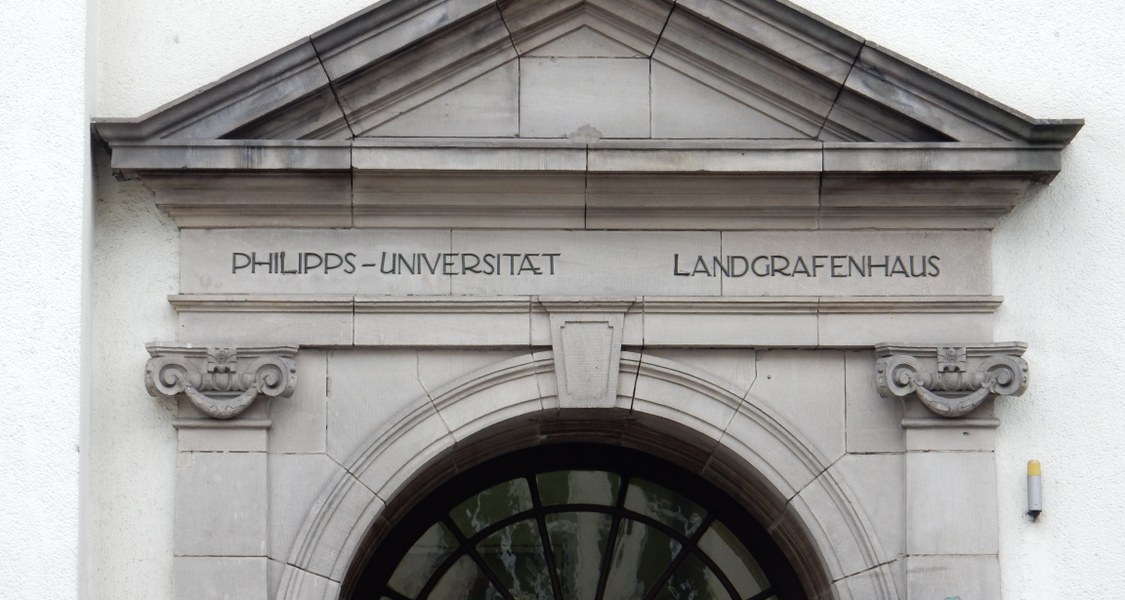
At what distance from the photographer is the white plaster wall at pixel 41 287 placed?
8.21m

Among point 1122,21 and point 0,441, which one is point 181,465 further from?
point 1122,21

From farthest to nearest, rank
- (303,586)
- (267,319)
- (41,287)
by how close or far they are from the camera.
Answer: (267,319)
(303,586)
(41,287)

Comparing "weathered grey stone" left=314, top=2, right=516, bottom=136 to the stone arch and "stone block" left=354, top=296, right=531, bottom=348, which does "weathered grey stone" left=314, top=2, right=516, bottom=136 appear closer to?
"stone block" left=354, top=296, right=531, bottom=348

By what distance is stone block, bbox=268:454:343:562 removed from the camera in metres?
8.63

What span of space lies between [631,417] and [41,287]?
295cm

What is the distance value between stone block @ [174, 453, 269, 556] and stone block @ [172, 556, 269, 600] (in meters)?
0.03

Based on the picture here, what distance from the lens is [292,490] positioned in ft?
28.5

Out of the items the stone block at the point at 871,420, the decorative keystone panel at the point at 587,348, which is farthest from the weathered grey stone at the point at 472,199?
the stone block at the point at 871,420

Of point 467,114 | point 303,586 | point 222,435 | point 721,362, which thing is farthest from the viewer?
point 467,114

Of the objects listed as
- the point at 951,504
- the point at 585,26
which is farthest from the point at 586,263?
the point at 951,504

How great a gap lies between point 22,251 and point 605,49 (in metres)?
3.02

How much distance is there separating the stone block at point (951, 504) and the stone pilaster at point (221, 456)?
10.1 feet

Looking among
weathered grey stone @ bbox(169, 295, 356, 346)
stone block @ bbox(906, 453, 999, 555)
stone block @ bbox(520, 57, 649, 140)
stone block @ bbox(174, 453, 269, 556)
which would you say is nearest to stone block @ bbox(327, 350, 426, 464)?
weathered grey stone @ bbox(169, 295, 356, 346)

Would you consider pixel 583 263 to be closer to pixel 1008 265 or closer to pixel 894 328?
pixel 894 328
